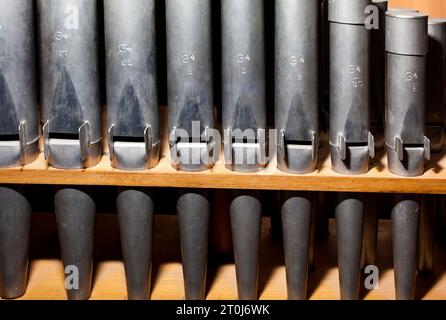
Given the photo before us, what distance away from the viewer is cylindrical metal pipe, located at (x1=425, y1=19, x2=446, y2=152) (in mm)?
3002

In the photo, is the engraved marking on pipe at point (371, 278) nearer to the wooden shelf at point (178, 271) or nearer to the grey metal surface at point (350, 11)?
the wooden shelf at point (178, 271)

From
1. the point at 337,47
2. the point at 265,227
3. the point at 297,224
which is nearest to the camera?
the point at 337,47

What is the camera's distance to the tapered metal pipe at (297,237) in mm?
3039

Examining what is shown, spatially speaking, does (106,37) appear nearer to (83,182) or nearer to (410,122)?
(83,182)

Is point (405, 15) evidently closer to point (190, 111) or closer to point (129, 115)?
point (190, 111)

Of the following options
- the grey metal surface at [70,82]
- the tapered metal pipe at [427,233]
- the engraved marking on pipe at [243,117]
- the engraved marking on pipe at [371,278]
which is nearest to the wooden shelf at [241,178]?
the grey metal surface at [70,82]

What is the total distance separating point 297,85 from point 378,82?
0.34 m

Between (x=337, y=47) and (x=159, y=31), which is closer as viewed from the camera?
(x=337, y=47)

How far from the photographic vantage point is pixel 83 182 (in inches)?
119

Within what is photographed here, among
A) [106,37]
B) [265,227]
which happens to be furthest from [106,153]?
[265,227]

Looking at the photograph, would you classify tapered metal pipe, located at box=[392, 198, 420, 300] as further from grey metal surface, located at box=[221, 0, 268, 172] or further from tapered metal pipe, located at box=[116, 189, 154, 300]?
tapered metal pipe, located at box=[116, 189, 154, 300]

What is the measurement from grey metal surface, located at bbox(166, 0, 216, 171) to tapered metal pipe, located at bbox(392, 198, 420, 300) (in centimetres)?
60

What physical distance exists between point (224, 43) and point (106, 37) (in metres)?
0.36

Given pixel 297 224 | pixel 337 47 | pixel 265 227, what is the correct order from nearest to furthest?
pixel 337 47 < pixel 297 224 < pixel 265 227
